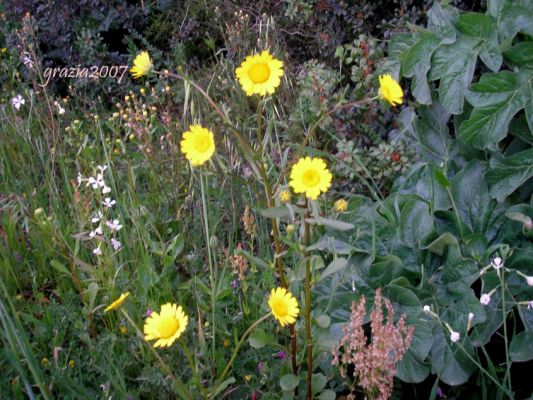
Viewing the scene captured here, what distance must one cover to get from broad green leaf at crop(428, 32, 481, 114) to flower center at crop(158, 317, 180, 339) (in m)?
1.12

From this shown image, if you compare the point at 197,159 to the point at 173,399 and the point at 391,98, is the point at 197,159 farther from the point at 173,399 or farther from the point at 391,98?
the point at 173,399

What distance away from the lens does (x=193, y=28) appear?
4559 millimetres

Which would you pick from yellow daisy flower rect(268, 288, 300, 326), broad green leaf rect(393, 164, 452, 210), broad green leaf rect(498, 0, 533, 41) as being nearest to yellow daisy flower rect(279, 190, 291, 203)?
yellow daisy flower rect(268, 288, 300, 326)

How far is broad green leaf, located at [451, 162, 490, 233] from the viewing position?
2098 millimetres

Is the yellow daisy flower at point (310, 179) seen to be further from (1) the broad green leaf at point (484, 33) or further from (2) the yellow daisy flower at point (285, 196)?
(1) the broad green leaf at point (484, 33)

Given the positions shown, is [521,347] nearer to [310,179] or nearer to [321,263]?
[321,263]

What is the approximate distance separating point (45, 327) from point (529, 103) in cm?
157

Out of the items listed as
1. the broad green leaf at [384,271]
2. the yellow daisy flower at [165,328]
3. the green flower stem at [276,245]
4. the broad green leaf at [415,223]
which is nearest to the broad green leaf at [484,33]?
the broad green leaf at [415,223]

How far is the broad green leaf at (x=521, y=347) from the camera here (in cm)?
184

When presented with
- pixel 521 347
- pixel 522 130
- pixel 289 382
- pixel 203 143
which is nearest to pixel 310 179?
pixel 203 143

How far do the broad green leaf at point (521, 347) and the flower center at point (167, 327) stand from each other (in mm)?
910

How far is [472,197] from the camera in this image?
6.93 feet

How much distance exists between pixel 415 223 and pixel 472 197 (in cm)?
21

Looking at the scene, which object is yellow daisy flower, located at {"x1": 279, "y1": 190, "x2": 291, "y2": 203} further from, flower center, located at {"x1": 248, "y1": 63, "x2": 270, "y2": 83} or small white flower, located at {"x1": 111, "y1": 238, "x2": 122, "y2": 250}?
small white flower, located at {"x1": 111, "y1": 238, "x2": 122, "y2": 250}
